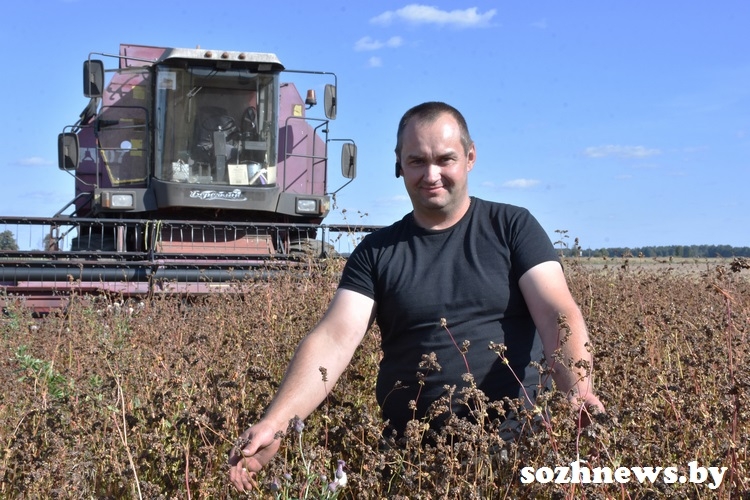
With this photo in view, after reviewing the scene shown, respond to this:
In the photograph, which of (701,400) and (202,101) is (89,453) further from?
(202,101)

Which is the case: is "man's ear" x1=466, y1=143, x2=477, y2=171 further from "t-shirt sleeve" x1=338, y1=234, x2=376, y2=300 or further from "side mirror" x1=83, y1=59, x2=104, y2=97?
"side mirror" x1=83, y1=59, x2=104, y2=97

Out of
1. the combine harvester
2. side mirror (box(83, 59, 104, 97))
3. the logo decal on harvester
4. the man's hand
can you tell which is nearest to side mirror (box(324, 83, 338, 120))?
the combine harvester

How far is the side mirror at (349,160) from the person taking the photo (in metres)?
12.3

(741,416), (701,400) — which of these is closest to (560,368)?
(701,400)

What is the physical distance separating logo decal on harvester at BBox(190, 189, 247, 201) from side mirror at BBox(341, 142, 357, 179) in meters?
1.53

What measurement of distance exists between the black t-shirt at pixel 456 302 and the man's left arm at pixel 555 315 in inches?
2.2

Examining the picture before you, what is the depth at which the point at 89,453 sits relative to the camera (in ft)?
9.75

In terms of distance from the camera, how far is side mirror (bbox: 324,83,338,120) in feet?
37.9

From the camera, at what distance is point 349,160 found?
12.3 meters

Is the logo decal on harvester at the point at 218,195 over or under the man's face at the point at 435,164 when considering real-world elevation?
under

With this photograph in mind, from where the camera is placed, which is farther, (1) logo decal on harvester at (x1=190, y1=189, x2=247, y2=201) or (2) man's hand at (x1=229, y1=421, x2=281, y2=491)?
(1) logo decal on harvester at (x1=190, y1=189, x2=247, y2=201)

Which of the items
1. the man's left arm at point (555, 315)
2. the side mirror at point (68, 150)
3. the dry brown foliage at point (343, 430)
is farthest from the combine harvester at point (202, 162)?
the man's left arm at point (555, 315)

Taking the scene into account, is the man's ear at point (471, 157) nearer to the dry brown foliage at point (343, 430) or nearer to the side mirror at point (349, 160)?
the dry brown foliage at point (343, 430)

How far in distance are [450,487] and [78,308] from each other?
4622 mm
